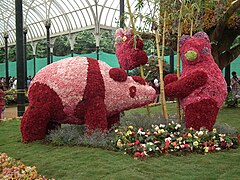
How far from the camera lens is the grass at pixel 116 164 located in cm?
453

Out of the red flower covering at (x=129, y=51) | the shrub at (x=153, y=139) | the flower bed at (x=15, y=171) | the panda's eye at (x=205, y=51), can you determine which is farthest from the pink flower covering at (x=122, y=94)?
the flower bed at (x=15, y=171)

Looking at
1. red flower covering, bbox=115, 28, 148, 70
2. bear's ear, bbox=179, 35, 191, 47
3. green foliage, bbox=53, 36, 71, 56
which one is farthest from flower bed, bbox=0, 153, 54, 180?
green foliage, bbox=53, 36, 71, 56

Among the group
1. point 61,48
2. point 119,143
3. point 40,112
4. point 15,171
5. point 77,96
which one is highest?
point 61,48

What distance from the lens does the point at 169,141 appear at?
228 inches

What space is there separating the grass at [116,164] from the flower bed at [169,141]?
0.20m

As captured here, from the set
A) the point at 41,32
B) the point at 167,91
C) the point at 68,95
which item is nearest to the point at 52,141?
the point at 68,95

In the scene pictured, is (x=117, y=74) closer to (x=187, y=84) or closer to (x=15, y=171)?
(x=187, y=84)

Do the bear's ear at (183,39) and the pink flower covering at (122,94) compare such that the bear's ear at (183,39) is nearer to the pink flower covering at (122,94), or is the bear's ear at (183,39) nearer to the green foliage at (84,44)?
the pink flower covering at (122,94)

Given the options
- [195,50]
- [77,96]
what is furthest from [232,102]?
[77,96]

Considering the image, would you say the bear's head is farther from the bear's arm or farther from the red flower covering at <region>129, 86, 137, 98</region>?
the red flower covering at <region>129, 86, 137, 98</region>

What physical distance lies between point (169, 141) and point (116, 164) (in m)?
1.25

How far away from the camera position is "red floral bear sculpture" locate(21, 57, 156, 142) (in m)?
6.43

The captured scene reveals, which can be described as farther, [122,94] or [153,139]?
[122,94]

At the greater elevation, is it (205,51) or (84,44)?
(84,44)
